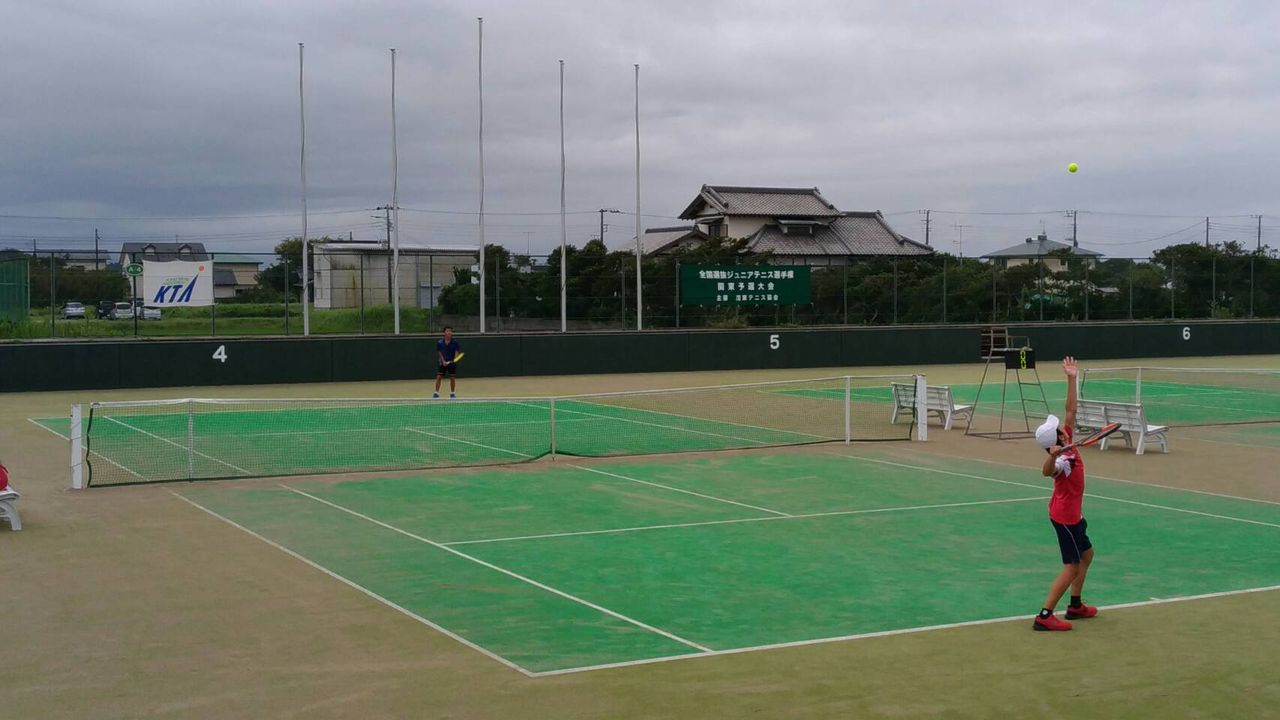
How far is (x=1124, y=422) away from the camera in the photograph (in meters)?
20.4

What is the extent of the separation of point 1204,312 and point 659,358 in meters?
23.8

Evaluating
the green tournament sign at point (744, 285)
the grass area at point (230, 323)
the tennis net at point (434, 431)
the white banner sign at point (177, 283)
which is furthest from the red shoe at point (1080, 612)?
the green tournament sign at point (744, 285)

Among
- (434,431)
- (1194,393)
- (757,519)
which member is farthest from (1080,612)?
(1194,393)

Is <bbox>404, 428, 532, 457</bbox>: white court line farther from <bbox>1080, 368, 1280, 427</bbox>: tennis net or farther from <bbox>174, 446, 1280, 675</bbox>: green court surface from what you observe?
<bbox>1080, 368, 1280, 427</bbox>: tennis net

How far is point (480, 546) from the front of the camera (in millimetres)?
12750

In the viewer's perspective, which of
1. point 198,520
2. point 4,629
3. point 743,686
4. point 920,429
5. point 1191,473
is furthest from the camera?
point 920,429

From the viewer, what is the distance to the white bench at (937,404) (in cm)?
2341

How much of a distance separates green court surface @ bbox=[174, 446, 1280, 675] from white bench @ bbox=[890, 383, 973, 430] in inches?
197

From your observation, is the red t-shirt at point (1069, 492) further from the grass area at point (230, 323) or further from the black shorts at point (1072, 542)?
the grass area at point (230, 323)

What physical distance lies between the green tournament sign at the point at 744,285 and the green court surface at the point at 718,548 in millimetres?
22894

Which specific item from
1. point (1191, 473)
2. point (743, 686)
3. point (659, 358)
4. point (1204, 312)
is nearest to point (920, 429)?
point (1191, 473)

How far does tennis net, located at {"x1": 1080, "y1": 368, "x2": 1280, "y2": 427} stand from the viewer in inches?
995

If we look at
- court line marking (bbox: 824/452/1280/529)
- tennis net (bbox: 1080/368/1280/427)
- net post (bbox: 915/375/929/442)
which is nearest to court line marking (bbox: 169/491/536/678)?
court line marking (bbox: 824/452/1280/529)

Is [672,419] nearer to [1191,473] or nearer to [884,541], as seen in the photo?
[1191,473]
